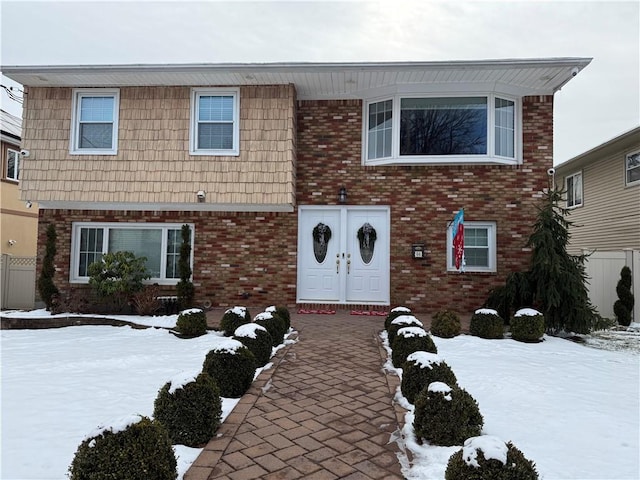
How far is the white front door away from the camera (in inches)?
387

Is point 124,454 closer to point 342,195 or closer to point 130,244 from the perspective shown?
point 342,195

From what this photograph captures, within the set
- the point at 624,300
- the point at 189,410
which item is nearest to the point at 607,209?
the point at 624,300

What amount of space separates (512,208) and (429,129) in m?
2.55

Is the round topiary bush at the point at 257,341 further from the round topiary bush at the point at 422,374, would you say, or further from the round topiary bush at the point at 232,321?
the round topiary bush at the point at 422,374

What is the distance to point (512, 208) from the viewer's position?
31.3 feet

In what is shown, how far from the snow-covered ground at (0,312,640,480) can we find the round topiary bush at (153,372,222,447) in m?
0.12

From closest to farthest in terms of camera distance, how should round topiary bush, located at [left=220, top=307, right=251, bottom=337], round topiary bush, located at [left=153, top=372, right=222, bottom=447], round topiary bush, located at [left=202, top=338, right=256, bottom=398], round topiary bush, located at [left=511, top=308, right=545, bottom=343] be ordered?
round topiary bush, located at [left=153, top=372, right=222, bottom=447] < round topiary bush, located at [left=202, top=338, right=256, bottom=398] < round topiary bush, located at [left=220, top=307, right=251, bottom=337] < round topiary bush, located at [left=511, top=308, right=545, bottom=343]

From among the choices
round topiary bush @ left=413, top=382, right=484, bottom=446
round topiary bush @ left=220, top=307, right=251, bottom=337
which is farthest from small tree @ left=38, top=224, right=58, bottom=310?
round topiary bush @ left=413, top=382, right=484, bottom=446

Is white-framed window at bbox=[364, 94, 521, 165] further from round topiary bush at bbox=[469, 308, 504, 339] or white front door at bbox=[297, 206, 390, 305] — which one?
round topiary bush at bbox=[469, 308, 504, 339]

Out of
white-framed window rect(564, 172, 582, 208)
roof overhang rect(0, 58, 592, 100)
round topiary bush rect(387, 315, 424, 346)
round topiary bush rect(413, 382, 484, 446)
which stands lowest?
round topiary bush rect(413, 382, 484, 446)

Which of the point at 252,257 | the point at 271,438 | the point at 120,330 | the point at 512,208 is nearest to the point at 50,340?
the point at 120,330

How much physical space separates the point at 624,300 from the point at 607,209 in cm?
473

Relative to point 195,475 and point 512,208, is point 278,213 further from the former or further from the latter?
point 195,475

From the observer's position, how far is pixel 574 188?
1569cm
